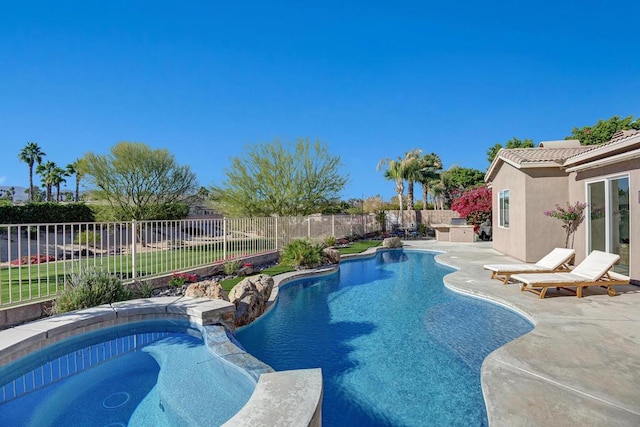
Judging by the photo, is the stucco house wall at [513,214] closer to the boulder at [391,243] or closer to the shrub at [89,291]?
the boulder at [391,243]

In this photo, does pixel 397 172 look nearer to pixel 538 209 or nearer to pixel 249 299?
pixel 538 209

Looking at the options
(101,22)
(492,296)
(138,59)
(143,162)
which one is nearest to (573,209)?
(492,296)

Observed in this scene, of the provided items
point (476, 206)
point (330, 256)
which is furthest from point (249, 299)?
point (476, 206)

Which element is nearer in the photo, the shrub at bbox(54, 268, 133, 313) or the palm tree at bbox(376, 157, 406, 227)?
the shrub at bbox(54, 268, 133, 313)

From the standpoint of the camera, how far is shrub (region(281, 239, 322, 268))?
1218 centimetres

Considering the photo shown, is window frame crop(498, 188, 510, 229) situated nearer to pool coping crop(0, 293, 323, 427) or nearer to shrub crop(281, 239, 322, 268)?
shrub crop(281, 239, 322, 268)

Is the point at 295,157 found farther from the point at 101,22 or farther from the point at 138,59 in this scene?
the point at 101,22

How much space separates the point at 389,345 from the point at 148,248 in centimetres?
1194

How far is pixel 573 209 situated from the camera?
10.5m

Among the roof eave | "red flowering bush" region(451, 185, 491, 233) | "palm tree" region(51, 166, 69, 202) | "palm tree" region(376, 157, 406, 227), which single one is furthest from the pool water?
"palm tree" region(51, 166, 69, 202)

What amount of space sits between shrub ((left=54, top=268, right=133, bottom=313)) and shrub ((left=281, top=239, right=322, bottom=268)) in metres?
6.01

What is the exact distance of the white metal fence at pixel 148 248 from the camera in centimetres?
702

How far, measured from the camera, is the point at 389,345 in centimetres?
545

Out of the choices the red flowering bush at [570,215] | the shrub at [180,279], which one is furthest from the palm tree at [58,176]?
the red flowering bush at [570,215]
